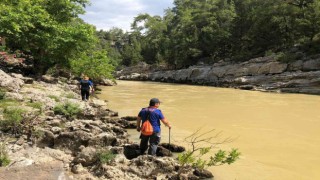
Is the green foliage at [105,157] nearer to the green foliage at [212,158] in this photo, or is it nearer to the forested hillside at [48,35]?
the green foliage at [212,158]

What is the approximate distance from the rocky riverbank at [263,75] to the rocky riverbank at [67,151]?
27236mm

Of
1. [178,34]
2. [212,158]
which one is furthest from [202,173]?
[178,34]

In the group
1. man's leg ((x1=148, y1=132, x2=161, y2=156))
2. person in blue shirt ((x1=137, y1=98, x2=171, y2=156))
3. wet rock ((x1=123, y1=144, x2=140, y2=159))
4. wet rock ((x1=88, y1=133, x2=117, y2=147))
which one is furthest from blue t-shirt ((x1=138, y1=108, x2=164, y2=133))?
wet rock ((x1=88, y1=133, x2=117, y2=147))

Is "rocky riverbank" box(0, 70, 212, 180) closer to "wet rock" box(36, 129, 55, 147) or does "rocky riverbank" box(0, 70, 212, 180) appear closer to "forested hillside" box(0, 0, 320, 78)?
"wet rock" box(36, 129, 55, 147)

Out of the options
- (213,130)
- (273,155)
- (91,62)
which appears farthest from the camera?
(91,62)

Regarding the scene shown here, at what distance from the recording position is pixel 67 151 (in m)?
8.15

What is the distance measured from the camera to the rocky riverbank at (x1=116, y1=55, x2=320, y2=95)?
3378 cm

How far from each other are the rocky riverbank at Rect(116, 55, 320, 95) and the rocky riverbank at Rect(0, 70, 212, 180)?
2724 cm

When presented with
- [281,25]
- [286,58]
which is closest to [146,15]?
[281,25]

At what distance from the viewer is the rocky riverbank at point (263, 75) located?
33781mm

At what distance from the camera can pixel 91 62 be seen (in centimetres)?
2905

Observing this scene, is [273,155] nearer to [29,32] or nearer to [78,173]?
[78,173]

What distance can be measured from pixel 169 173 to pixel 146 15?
8284 cm

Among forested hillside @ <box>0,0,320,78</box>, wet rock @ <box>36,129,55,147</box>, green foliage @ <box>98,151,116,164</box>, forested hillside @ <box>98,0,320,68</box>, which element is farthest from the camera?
forested hillside @ <box>98,0,320,68</box>
